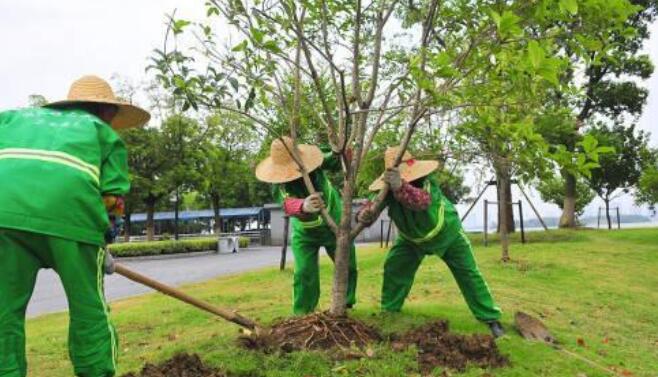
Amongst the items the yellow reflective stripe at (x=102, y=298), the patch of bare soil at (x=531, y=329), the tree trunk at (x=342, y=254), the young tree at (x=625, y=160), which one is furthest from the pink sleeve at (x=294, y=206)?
the young tree at (x=625, y=160)

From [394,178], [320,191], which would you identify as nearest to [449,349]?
[394,178]

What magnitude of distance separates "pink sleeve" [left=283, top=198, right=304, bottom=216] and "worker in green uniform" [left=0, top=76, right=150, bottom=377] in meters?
2.25

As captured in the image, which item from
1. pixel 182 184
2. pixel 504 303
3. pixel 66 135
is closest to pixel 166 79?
pixel 66 135

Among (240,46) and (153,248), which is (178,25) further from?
(153,248)

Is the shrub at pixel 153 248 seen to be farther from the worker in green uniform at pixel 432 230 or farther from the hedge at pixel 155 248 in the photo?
the worker in green uniform at pixel 432 230

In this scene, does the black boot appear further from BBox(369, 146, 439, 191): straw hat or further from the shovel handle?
the shovel handle

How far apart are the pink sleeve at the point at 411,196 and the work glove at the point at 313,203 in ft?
2.25

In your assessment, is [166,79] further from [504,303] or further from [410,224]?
[504,303]

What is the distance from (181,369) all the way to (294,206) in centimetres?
185

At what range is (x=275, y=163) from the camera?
6.26 metres

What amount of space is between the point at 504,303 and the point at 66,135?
6443 mm

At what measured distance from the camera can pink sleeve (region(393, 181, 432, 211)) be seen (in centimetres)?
565

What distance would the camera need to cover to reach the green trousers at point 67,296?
11.5 ft

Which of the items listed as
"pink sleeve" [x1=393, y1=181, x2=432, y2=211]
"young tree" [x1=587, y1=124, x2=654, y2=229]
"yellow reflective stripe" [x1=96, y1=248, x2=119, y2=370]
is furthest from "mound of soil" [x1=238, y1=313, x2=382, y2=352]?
"young tree" [x1=587, y1=124, x2=654, y2=229]
